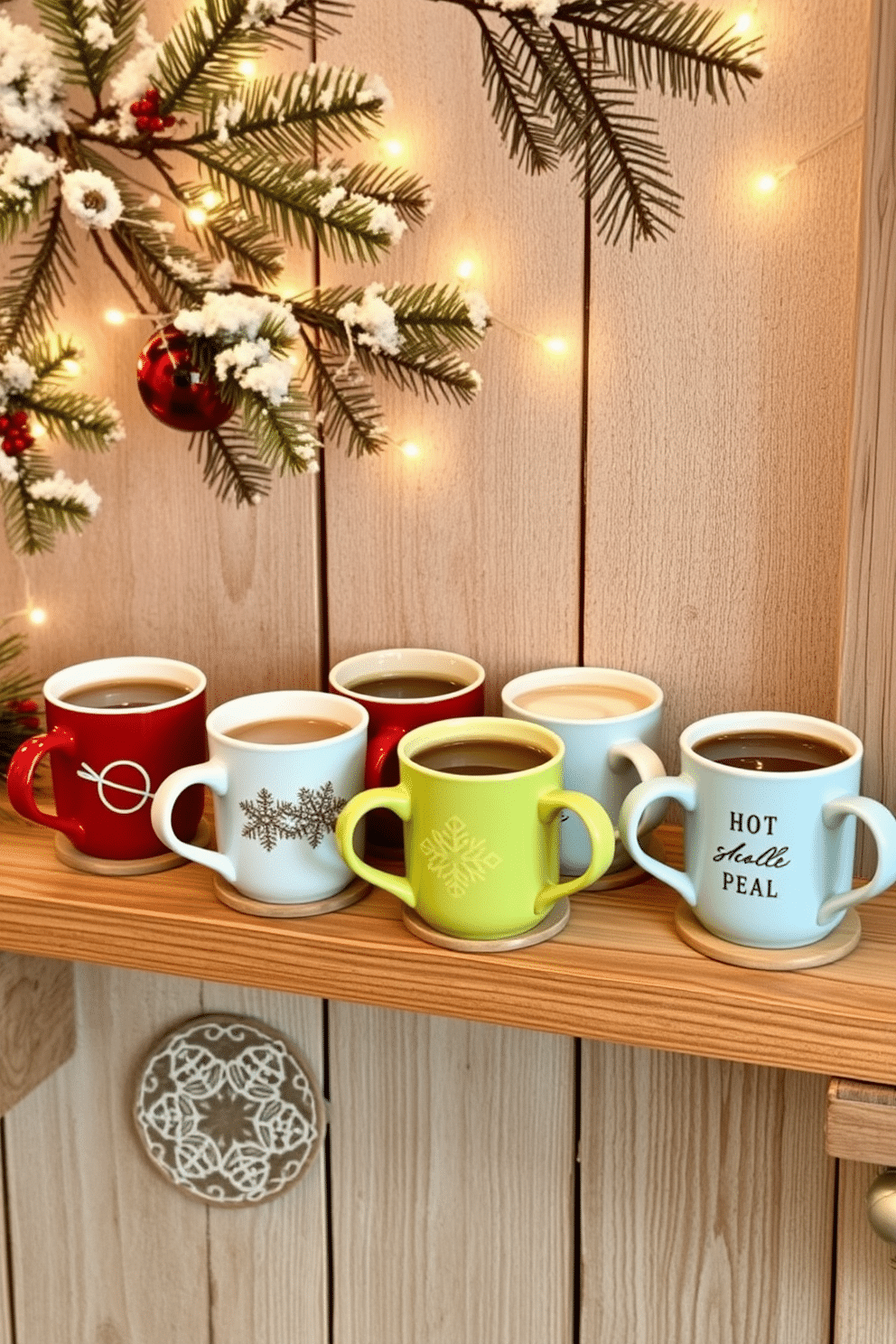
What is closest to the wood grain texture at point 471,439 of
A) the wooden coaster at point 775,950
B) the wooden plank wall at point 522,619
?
the wooden plank wall at point 522,619

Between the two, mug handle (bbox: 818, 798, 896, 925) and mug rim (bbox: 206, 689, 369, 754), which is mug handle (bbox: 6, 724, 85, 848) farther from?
mug handle (bbox: 818, 798, 896, 925)

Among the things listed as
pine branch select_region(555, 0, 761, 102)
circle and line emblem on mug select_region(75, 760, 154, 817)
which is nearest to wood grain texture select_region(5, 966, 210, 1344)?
circle and line emblem on mug select_region(75, 760, 154, 817)

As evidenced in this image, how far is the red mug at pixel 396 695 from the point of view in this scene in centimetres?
79

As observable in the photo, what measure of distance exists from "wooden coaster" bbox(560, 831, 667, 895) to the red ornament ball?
1.12 ft

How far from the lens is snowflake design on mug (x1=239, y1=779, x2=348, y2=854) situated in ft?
2.48

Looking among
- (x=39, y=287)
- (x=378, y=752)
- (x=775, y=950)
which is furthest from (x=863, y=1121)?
(x=39, y=287)

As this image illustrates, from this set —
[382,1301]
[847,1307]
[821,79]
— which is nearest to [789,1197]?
[847,1307]

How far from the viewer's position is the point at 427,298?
81 cm

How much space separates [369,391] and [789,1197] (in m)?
0.57

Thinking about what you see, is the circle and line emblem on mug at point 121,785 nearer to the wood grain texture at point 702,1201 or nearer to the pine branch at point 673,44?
the wood grain texture at point 702,1201

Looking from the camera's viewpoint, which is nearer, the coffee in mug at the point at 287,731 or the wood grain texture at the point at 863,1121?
the wood grain texture at the point at 863,1121

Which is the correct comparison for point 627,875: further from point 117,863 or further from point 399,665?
point 117,863

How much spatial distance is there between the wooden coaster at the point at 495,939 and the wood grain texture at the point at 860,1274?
0.88ft

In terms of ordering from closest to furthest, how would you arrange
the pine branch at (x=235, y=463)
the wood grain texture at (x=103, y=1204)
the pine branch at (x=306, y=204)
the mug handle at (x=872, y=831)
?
the mug handle at (x=872, y=831) < the pine branch at (x=306, y=204) < the pine branch at (x=235, y=463) < the wood grain texture at (x=103, y=1204)
